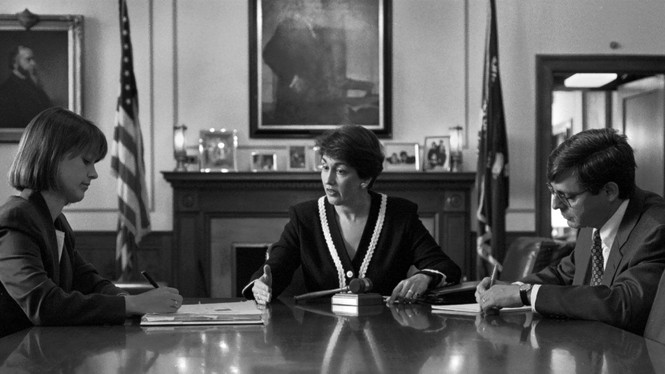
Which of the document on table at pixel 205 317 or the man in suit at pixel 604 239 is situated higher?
the man in suit at pixel 604 239

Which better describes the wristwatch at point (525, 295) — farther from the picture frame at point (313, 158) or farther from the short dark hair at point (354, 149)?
the picture frame at point (313, 158)

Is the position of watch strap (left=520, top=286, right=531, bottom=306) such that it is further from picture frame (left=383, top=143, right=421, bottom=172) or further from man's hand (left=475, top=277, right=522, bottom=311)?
picture frame (left=383, top=143, right=421, bottom=172)

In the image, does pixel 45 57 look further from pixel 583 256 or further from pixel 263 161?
pixel 583 256

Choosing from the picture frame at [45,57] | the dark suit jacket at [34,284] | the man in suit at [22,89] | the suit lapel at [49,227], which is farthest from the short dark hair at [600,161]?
the man in suit at [22,89]

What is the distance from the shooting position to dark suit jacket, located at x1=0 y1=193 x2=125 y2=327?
7.33 ft

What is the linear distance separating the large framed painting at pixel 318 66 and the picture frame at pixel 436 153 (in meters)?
0.31

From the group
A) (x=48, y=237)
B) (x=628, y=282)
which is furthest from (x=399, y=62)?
(x=48, y=237)

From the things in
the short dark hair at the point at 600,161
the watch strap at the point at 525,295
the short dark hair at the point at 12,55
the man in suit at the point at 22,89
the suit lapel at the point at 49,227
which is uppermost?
the short dark hair at the point at 12,55

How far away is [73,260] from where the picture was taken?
2744 millimetres

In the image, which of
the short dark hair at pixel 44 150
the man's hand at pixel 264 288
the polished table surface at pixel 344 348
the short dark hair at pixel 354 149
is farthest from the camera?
the short dark hair at pixel 354 149

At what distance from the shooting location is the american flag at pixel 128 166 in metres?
6.02

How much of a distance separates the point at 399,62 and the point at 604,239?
4237mm

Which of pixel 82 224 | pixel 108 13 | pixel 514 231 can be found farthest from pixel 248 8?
pixel 514 231

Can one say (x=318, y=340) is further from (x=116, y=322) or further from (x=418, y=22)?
(x=418, y=22)
